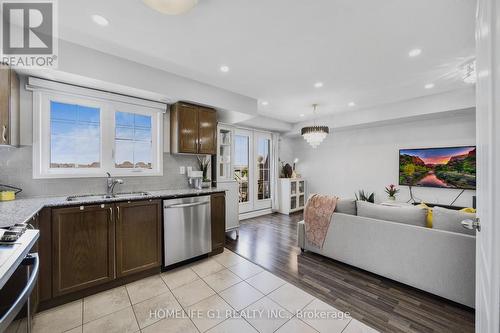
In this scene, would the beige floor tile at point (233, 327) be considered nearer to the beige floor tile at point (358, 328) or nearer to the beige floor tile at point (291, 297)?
the beige floor tile at point (291, 297)

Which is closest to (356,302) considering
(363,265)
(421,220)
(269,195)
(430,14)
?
(363,265)

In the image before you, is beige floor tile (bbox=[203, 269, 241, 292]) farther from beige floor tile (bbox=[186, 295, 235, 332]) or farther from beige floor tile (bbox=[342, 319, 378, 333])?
beige floor tile (bbox=[342, 319, 378, 333])

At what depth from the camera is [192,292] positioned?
2115 millimetres

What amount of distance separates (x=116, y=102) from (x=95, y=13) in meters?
1.21

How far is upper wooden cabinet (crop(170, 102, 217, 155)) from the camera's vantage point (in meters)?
3.00

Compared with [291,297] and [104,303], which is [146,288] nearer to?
[104,303]

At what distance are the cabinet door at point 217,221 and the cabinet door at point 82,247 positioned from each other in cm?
126

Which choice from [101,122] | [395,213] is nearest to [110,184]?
[101,122]

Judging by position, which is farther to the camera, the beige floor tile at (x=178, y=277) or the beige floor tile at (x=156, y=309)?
the beige floor tile at (x=178, y=277)

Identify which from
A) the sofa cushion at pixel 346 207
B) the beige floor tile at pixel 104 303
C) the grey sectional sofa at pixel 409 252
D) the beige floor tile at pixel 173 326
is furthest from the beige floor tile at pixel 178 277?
the sofa cushion at pixel 346 207

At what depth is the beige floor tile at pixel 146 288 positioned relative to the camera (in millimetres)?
2039

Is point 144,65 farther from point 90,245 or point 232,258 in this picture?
point 232,258

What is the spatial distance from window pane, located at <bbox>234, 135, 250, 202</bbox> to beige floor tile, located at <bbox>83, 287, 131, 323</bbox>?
3.12 metres

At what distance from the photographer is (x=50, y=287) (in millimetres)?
A: 1848
